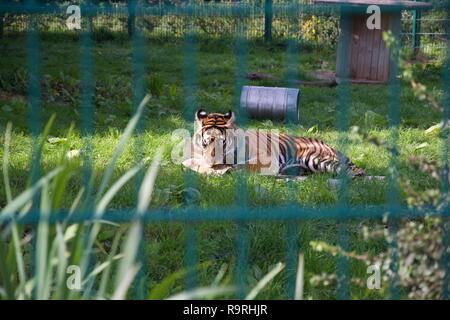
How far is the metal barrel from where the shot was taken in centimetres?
692

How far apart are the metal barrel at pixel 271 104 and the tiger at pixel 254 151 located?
1407mm

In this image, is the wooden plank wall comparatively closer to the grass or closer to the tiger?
the grass

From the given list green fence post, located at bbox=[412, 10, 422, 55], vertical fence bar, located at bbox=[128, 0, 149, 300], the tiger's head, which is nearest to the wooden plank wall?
green fence post, located at bbox=[412, 10, 422, 55]

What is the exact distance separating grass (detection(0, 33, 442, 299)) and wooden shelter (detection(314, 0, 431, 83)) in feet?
1.52

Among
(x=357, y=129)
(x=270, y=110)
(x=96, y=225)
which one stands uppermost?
(x=357, y=129)

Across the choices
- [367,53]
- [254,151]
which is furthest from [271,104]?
[367,53]

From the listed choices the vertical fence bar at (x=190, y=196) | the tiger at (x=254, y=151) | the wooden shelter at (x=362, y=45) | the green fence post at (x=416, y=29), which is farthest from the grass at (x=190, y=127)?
the green fence post at (x=416, y=29)

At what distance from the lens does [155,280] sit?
3.26 metres

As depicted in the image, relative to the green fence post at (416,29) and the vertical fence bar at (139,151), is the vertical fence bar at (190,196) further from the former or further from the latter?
the green fence post at (416,29)

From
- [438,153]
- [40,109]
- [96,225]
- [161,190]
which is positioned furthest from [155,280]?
[40,109]

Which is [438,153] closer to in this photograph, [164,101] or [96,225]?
[164,101]

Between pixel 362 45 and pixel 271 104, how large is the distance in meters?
2.75
